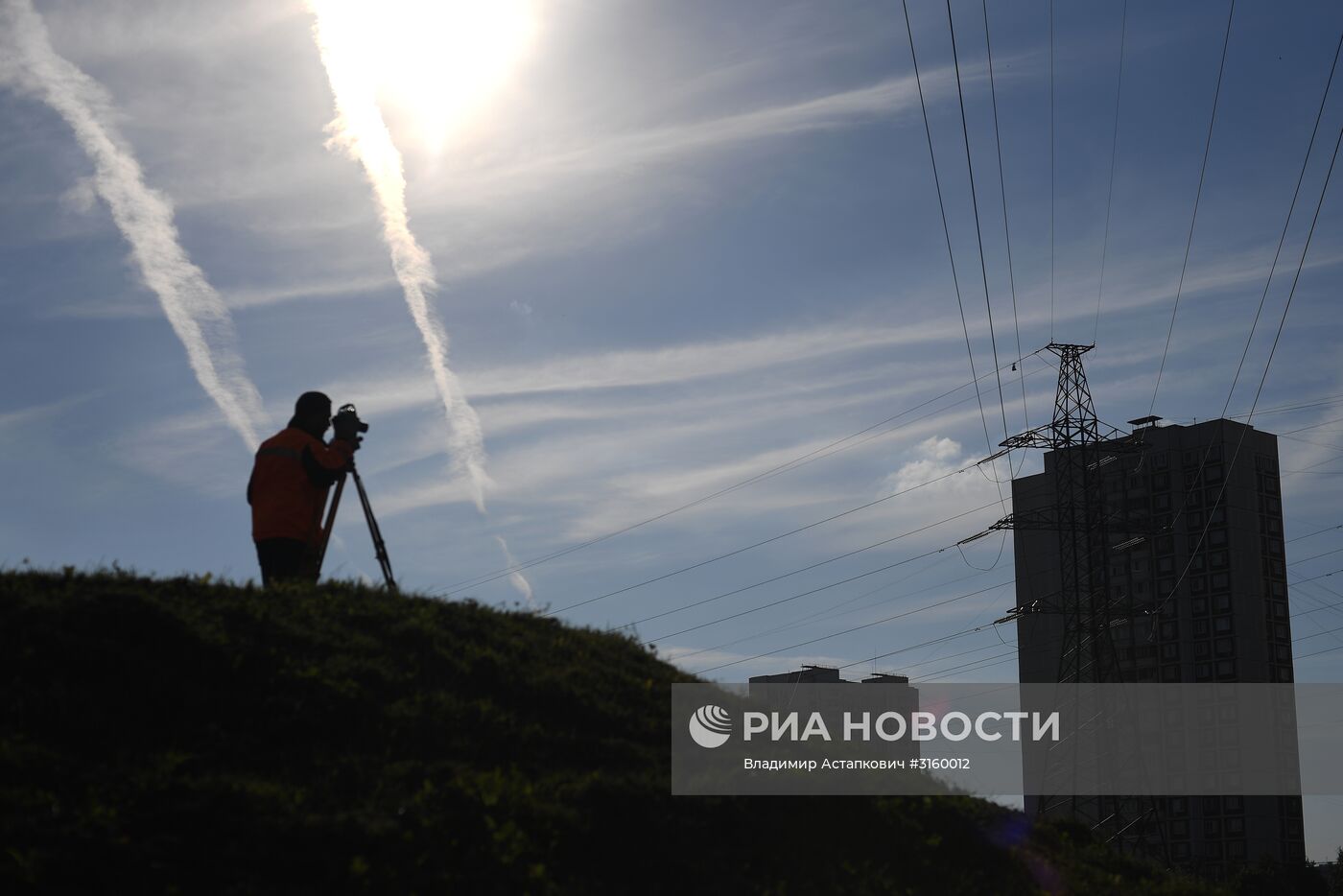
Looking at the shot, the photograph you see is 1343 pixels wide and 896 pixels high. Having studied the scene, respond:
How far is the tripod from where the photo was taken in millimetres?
17047

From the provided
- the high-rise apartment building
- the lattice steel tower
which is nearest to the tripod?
the lattice steel tower

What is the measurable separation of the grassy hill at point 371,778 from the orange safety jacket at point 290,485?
51.3 inches

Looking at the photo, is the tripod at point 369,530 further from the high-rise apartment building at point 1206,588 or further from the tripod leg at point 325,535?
the high-rise apartment building at point 1206,588

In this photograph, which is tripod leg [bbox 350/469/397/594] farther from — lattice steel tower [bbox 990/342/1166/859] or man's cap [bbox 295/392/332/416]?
lattice steel tower [bbox 990/342/1166/859]

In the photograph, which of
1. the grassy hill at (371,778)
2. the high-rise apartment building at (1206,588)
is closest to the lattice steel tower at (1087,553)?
the grassy hill at (371,778)

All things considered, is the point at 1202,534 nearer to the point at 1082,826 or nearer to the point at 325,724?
the point at 1082,826

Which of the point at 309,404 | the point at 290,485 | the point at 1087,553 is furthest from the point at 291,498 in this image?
the point at 1087,553

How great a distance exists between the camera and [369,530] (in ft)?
58.6

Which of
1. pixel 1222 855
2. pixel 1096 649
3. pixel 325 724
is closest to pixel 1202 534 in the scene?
pixel 1222 855

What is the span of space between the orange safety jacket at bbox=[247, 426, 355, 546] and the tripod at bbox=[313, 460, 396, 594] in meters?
0.28

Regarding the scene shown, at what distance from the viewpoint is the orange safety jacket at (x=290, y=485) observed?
16.5 m

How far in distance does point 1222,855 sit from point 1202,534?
3473 centimetres

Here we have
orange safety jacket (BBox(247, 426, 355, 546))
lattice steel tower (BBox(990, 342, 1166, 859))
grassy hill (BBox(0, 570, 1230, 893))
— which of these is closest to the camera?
grassy hill (BBox(0, 570, 1230, 893))

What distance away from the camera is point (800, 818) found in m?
13.0
